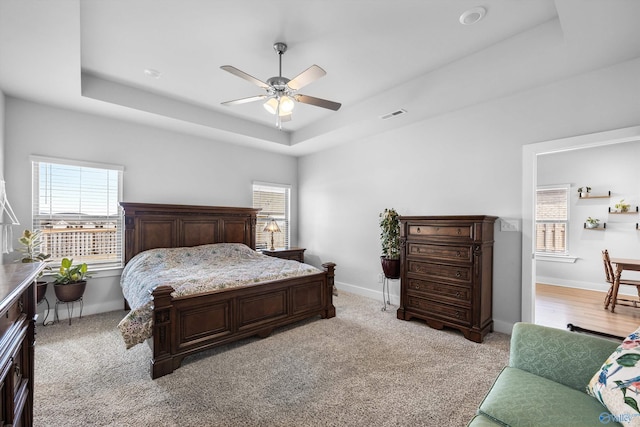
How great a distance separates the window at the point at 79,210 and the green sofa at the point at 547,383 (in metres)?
4.69

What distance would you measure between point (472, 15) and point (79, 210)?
5023 mm

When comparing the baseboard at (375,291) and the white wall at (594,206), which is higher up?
the white wall at (594,206)

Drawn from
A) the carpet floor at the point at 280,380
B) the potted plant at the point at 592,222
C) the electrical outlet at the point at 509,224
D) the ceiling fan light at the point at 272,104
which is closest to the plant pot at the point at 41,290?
the carpet floor at the point at 280,380

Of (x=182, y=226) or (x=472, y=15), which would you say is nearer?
(x=472, y=15)

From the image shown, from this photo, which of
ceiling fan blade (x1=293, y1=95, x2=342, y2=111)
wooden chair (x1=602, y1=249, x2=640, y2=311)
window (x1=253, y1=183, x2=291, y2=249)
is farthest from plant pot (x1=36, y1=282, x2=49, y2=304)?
wooden chair (x1=602, y1=249, x2=640, y2=311)

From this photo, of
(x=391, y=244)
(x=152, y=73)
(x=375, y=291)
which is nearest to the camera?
(x=152, y=73)

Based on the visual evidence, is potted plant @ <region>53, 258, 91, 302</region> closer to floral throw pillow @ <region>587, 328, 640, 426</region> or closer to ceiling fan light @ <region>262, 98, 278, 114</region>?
ceiling fan light @ <region>262, 98, 278, 114</region>

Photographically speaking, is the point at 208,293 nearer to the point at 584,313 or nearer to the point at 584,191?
the point at 584,313

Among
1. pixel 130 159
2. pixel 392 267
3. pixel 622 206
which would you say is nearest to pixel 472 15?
pixel 392 267

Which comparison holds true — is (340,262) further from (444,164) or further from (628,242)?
(628,242)

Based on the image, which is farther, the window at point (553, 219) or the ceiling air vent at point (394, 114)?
the window at point (553, 219)

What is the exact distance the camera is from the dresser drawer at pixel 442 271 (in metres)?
3.15

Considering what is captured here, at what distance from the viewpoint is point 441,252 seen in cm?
335

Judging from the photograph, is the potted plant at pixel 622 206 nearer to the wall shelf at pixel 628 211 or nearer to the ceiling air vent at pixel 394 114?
the wall shelf at pixel 628 211
